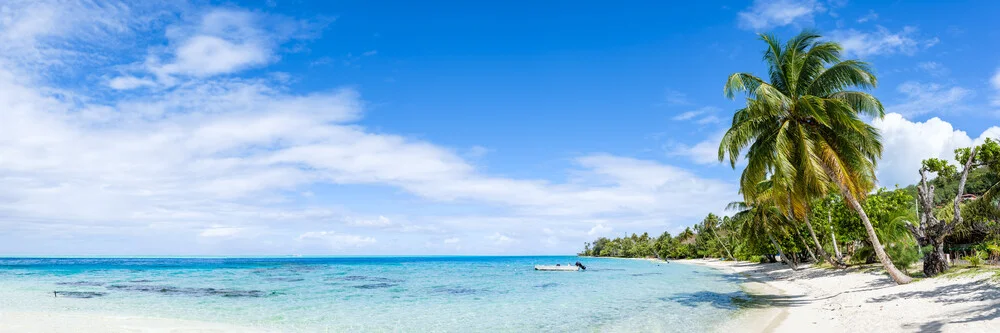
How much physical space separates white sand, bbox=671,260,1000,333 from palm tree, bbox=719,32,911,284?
2.00 meters

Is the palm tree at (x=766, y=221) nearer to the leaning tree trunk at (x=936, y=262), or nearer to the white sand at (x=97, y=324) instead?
the leaning tree trunk at (x=936, y=262)

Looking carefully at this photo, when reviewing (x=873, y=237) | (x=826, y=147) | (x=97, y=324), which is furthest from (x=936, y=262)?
(x=97, y=324)

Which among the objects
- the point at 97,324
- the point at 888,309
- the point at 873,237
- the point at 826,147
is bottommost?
the point at 97,324

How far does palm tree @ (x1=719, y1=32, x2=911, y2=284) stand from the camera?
54.8 feet

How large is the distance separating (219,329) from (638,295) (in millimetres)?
18572

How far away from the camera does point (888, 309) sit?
45.1 feet

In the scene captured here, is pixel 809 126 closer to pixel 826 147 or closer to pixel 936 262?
pixel 826 147

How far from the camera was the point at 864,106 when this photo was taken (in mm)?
17578

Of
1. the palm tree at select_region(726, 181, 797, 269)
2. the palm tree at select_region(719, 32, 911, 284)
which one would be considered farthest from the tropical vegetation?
the palm tree at select_region(726, 181, 797, 269)

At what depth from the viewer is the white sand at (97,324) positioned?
46.2ft

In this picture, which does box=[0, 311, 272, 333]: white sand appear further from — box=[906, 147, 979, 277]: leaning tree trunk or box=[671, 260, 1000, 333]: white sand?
box=[906, 147, 979, 277]: leaning tree trunk

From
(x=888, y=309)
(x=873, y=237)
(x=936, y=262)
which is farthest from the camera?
(x=936, y=262)

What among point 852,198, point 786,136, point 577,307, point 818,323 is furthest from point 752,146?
point 577,307

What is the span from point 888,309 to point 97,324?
2212 cm
